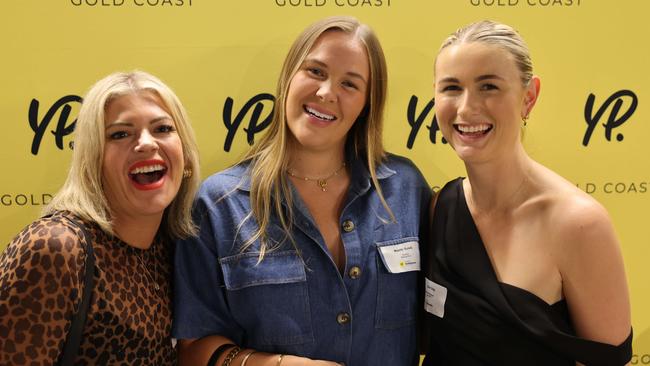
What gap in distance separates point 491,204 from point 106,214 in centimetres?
115

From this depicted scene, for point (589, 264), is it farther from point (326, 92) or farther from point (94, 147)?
point (94, 147)

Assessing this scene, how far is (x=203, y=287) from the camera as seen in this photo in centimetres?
196

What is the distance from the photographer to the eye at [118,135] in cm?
183

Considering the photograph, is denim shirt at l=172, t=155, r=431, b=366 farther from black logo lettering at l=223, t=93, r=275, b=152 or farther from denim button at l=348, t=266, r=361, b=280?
black logo lettering at l=223, t=93, r=275, b=152

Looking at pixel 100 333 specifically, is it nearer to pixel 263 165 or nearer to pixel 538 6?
pixel 263 165

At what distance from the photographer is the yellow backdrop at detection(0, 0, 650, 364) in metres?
2.32

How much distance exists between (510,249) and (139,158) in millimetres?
1100

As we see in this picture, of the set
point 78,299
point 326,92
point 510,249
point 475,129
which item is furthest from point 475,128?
point 78,299

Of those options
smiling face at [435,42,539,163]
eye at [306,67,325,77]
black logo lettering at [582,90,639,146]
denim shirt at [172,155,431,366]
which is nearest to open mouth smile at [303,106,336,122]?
eye at [306,67,325,77]

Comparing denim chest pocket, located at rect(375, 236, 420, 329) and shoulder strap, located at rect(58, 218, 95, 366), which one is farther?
denim chest pocket, located at rect(375, 236, 420, 329)

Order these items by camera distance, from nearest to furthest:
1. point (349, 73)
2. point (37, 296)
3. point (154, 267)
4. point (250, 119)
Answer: point (37, 296) < point (154, 267) < point (349, 73) < point (250, 119)

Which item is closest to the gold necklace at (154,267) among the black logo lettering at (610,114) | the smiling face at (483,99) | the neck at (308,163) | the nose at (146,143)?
the nose at (146,143)

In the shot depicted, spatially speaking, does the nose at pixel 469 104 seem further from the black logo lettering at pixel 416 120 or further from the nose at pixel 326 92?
the black logo lettering at pixel 416 120

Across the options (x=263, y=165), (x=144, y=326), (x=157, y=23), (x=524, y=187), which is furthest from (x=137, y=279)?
(x=524, y=187)
